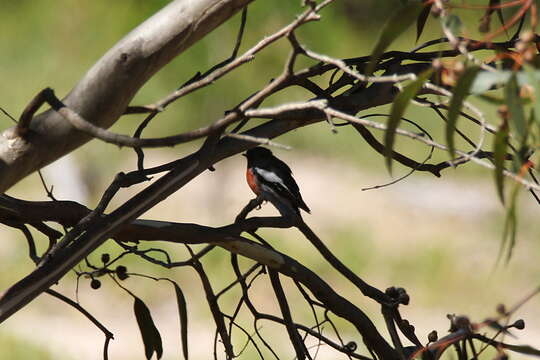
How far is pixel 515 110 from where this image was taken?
2.26 feet

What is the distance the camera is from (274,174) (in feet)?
7.90

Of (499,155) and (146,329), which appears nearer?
(499,155)

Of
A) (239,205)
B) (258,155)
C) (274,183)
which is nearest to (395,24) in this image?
(274,183)

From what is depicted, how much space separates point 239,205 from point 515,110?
589 centimetres

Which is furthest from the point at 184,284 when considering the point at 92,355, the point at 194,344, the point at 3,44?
the point at 3,44

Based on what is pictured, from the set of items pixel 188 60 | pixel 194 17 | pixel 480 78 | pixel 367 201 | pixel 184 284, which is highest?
pixel 367 201

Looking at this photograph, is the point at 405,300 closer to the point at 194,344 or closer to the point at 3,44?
the point at 194,344

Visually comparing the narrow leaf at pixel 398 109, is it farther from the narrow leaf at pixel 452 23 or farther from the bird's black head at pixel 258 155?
the bird's black head at pixel 258 155

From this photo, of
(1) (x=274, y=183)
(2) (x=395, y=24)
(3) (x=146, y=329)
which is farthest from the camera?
(1) (x=274, y=183)

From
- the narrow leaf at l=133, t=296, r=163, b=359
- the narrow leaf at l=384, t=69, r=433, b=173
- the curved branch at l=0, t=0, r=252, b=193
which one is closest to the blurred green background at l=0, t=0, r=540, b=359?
the narrow leaf at l=133, t=296, r=163, b=359

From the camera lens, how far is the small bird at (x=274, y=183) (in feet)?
7.47

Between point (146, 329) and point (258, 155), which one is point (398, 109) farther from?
point (258, 155)

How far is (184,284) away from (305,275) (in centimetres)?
371

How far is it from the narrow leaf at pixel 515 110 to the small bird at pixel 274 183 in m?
1.51
